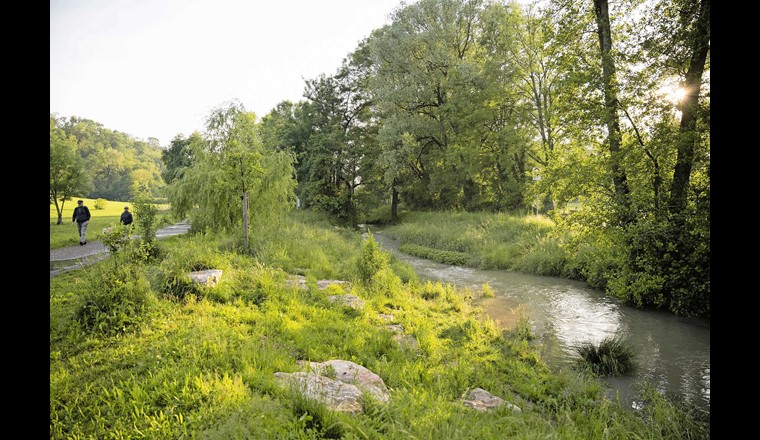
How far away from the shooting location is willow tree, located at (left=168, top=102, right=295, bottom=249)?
41.1ft

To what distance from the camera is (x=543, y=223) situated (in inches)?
705

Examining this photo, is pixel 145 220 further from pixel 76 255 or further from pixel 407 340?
pixel 407 340

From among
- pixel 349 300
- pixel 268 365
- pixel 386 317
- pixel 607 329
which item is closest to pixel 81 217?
pixel 349 300

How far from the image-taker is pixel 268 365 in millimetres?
4688

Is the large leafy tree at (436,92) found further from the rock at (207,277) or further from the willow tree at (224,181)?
the rock at (207,277)

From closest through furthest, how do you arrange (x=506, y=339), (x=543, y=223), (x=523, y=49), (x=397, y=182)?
(x=506, y=339) < (x=543, y=223) < (x=523, y=49) < (x=397, y=182)

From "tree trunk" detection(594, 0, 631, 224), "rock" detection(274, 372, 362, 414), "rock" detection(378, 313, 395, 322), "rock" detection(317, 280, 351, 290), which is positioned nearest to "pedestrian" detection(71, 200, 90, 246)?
"rock" detection(317, 280, 351, 290)

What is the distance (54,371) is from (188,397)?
1865mm

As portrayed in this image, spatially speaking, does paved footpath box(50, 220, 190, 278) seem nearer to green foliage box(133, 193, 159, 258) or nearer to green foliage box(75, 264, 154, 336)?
green foliage box(133, 193, 159, 258)

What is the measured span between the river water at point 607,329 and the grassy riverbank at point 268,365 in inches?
21.4

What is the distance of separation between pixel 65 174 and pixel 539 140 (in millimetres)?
29592
